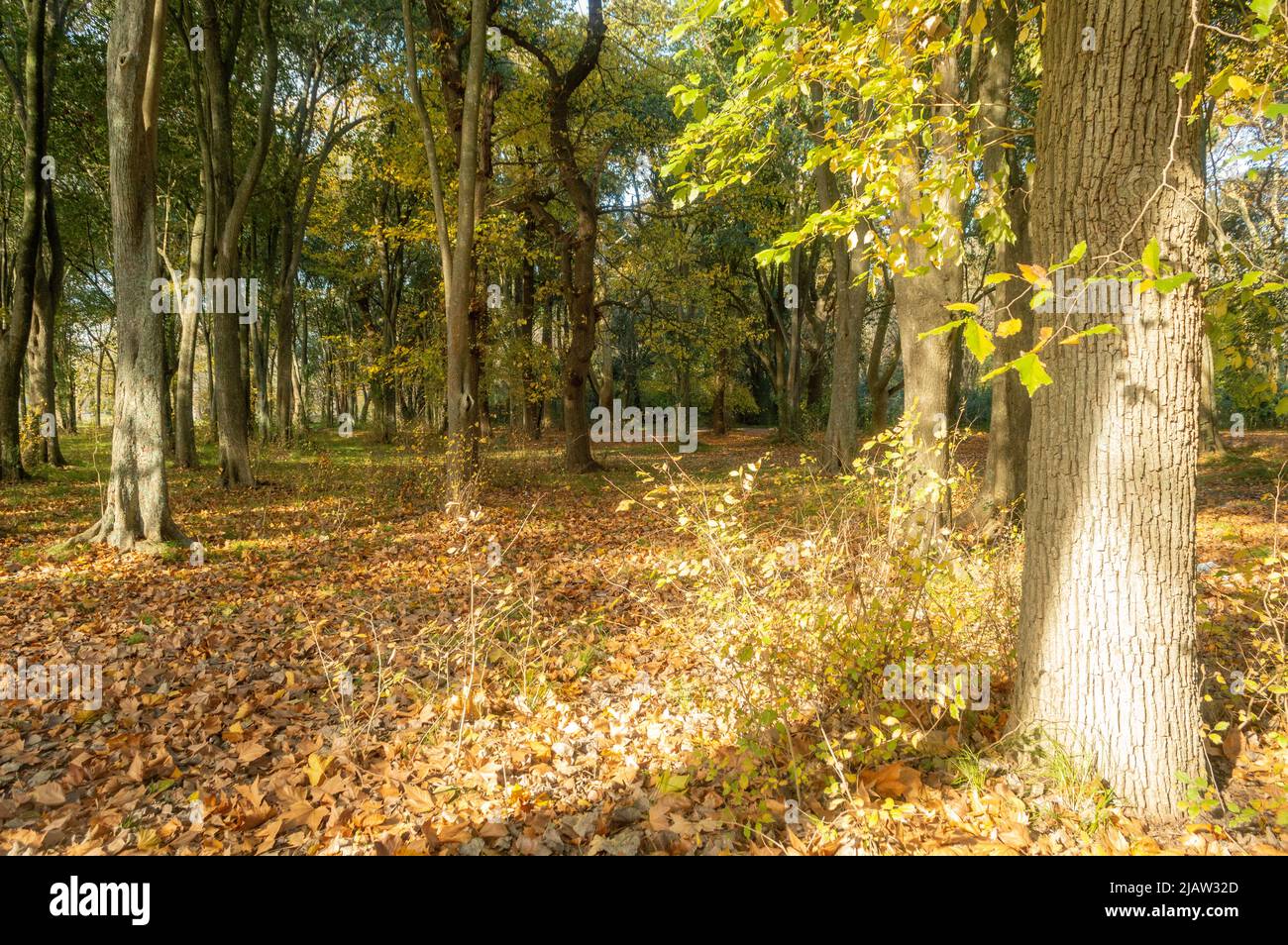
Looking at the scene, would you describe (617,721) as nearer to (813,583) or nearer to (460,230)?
(813,583)

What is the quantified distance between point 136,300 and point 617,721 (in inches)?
308

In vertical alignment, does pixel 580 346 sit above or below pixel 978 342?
above

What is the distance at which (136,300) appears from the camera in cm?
786

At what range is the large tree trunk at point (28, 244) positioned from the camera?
444 inches

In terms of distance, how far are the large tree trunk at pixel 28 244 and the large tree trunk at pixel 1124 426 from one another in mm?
15571

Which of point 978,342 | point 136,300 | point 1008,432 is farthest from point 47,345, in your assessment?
point 978,342

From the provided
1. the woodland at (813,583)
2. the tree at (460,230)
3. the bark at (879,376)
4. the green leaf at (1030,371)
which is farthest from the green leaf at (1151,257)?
the bark at (879,376)

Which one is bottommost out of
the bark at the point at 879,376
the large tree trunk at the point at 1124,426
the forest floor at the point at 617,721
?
the forest floor at the point at 617,721

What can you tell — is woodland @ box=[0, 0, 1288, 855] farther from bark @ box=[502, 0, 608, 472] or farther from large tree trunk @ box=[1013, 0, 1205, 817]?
bark @ box=[502, 0, 608, 472]

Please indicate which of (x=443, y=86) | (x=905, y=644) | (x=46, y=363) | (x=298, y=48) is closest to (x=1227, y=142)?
(x=443, y=86)

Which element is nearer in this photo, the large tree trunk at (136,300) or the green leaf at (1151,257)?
the green leaf at (1151,257)

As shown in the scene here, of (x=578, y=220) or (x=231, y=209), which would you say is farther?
(x=578, y=220)

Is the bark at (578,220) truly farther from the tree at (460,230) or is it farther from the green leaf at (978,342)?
the green leaf at (978,342)
